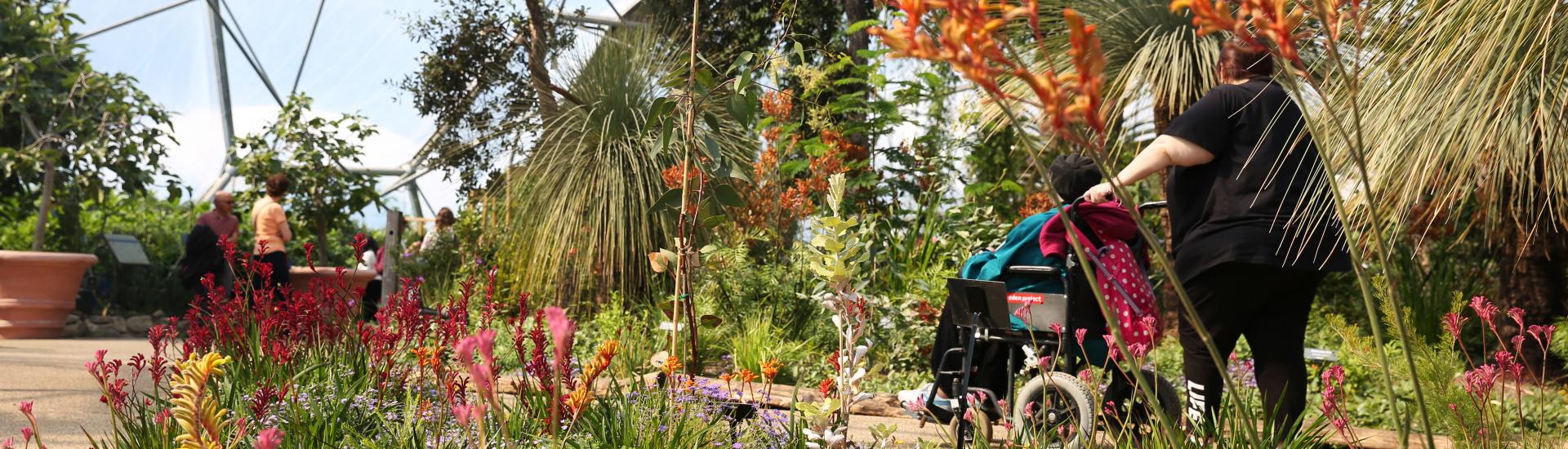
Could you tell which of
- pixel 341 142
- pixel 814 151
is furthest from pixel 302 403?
pixel 341 142

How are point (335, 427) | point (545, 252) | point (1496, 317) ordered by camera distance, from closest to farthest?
1. point (335, 427)
2. point (1496, 317)
3. point (545, 252)

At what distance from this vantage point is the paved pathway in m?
2.70

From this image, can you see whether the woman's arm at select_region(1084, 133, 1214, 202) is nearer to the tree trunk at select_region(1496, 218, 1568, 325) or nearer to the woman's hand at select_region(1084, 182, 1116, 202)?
the woman's hand at select_region(1084, 182, 1116, 202)

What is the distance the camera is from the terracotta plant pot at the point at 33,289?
6656 mm

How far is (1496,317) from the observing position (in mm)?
4805

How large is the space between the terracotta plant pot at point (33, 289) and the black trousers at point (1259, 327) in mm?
6903

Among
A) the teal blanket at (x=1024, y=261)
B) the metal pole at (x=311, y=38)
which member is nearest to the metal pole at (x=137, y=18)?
the metal pole at (x=311, y=38)

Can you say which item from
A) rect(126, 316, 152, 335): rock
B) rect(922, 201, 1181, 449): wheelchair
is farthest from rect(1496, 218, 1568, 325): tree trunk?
rect(126, 316, 152, 335): rock

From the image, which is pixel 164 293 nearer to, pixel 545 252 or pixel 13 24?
pixel 13 24

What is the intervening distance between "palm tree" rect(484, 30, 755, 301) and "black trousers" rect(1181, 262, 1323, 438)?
3.24 m

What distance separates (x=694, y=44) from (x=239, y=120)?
16105mm

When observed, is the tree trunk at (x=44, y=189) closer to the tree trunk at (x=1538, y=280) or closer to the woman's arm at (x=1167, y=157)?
the woman's arm at (x=1167, y=157)

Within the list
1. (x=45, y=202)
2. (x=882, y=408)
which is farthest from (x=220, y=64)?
(x=882, y=408)

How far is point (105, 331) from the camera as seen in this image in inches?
291
